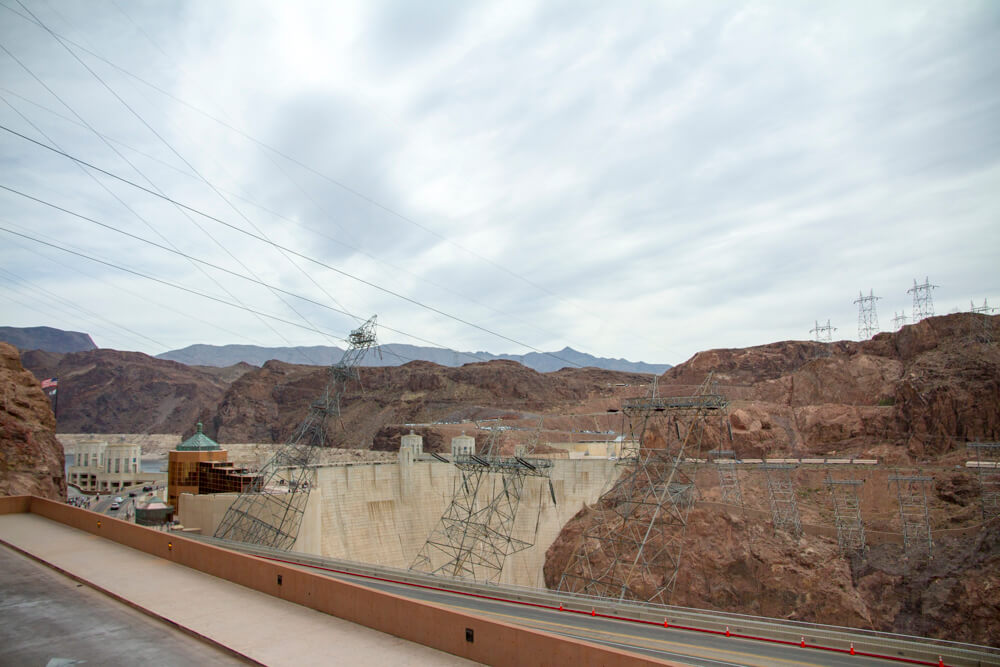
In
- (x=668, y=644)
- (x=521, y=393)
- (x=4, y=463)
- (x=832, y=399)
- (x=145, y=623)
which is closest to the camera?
(x=145, y=623)

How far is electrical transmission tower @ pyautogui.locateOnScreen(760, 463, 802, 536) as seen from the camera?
3600 centimetres

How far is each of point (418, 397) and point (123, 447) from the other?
169ft

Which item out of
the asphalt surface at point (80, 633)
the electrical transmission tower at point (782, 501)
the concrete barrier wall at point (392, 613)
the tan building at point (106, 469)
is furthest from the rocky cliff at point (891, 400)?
the tan building at point (106, 469)

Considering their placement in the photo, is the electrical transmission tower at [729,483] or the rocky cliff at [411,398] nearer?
the electrical transmission tower at [729,483]

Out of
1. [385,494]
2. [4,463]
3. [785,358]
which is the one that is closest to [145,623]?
[4,463]

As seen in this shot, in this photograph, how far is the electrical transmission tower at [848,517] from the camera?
1331 inches

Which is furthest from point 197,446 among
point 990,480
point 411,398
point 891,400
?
point 411,398

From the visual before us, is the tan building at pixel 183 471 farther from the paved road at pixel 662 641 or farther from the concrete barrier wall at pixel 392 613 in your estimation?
the paved road at pixel 662 641

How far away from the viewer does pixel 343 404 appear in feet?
443

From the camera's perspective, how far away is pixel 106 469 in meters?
90.6

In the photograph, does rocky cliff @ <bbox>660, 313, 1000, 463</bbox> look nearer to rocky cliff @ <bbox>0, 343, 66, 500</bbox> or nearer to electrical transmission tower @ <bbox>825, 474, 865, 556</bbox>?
electrical transmission tower @ <bbox>825, 474, 865, 556</bbox>

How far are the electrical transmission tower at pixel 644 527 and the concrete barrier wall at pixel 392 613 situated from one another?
19.4m

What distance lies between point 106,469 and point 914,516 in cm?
9993

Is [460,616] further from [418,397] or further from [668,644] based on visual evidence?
[418,397]
